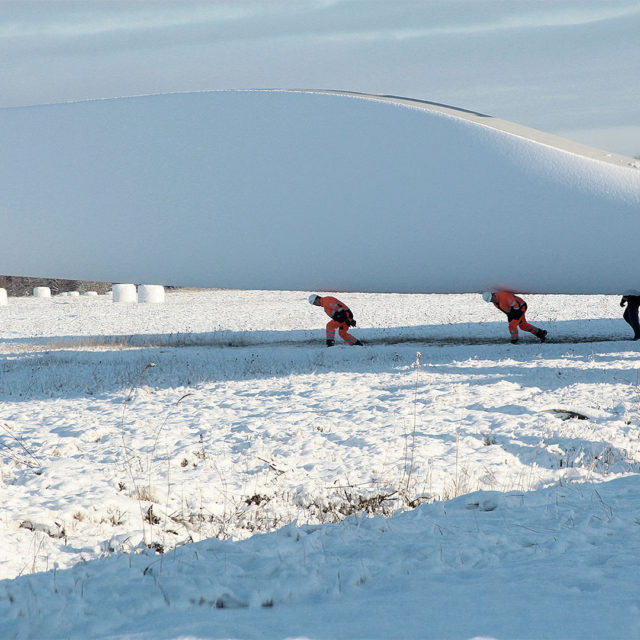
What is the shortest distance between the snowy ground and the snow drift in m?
1.62

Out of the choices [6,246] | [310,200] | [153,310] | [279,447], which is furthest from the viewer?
[153,310]

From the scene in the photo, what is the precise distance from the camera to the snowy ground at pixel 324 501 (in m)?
2.99

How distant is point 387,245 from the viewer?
416 inches

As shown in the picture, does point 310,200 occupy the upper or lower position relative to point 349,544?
upper

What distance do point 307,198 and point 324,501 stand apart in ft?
21.5

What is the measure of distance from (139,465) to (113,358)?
7.71 m

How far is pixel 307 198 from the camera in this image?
1052 centimetres

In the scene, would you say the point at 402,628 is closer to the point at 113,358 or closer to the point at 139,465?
the point at 139,465

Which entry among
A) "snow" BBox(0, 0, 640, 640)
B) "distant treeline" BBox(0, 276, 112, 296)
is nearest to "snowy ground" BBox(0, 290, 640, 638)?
"snow" BBox(0, 0, 640, 640)

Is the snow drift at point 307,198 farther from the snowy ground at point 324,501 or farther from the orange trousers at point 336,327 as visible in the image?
the orange trousers at point 336,327

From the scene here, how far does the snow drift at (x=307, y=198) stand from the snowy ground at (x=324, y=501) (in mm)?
1620

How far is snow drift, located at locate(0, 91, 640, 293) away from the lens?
33.7 feet

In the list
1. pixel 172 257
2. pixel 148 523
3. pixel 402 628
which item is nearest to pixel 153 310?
pixel 172 257

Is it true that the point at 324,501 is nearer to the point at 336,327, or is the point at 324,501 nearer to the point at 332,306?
the point at 332,306
